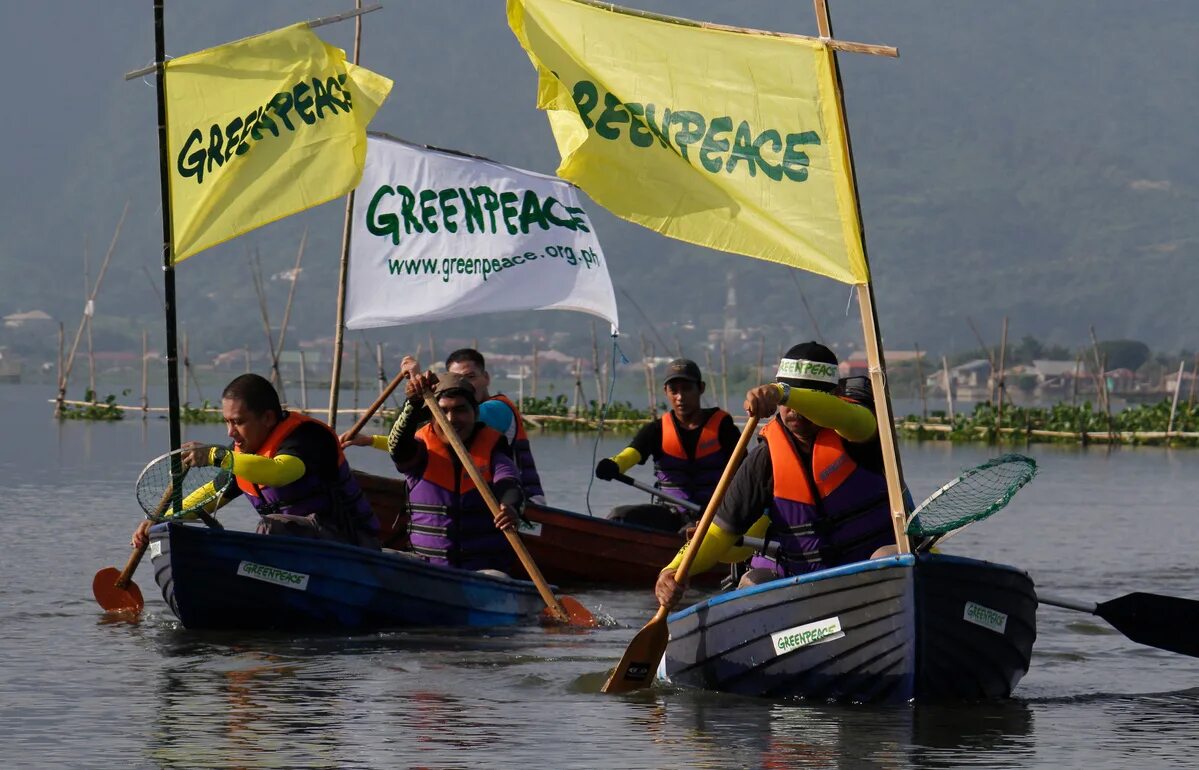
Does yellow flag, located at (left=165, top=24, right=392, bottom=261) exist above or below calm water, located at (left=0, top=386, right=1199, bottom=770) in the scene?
above

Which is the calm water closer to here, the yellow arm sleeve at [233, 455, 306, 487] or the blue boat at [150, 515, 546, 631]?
the blue boat at [150, 515, 546, 631]

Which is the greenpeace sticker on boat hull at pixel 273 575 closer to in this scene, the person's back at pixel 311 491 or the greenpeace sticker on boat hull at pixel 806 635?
the person's back at pixel 311 491

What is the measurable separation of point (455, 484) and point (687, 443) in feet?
13.3

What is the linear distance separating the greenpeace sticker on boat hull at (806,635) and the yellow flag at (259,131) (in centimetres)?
637

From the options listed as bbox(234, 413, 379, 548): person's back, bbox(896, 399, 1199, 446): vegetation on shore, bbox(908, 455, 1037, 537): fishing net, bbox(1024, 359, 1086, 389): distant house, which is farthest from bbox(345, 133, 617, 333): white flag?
bbox(1024, 359, 1086, 389): distant house

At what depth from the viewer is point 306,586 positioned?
14547 millimetres

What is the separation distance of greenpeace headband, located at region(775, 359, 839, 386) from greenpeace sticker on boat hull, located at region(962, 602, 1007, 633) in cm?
142

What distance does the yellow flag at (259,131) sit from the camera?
16281 mm

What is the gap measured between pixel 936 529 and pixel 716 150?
2481mm

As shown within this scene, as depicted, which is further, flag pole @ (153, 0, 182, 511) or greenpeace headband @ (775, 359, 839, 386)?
flag pole @ (153, 0, 182, 511)

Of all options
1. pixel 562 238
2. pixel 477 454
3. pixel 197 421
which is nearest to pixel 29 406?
pixel 197 421

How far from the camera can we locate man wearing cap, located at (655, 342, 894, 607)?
452 inches

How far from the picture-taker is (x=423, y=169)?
21484 millimetres

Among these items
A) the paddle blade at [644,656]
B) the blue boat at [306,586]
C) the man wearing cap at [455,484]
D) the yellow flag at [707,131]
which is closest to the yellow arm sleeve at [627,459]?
the man wearing cap at [455,484]
